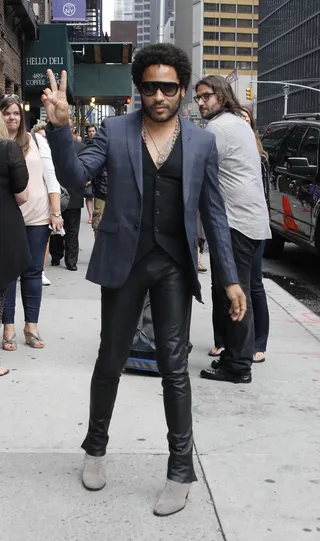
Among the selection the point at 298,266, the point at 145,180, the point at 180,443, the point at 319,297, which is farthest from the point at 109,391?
the point at 298,266

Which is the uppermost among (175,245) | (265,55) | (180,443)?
(265,55)

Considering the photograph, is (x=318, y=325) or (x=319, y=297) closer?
(x=318, y=325)

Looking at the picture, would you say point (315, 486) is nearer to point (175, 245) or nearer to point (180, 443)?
point (180, 443)

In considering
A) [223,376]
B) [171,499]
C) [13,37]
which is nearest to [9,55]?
[13,37]

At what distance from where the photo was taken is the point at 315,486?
3713 millimetres

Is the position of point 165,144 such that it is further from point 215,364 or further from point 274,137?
point 274,137

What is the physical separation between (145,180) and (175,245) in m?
0.31

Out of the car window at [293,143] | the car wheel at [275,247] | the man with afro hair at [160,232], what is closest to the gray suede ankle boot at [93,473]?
the man with afro hair at [160,232]

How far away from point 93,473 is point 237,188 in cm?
236

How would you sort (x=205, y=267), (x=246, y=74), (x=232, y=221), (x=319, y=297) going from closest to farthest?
(x=232, y=221), (x=319, y=297), (x=205, y=267), (x=246, y=74)

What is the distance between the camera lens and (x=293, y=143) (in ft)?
36.0

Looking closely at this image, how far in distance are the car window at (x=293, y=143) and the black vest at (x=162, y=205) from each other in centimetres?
763

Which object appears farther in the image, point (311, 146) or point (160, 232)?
point (311, 146)

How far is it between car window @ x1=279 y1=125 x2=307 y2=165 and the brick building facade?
8.24 meters
